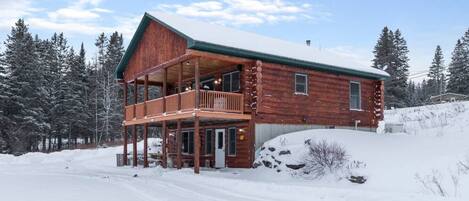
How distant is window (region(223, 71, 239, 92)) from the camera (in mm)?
23939

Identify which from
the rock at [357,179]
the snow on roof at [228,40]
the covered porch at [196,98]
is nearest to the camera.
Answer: the rock at [357,179]

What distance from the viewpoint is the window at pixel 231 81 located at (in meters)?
23.9

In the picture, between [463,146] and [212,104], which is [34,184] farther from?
[463,146]

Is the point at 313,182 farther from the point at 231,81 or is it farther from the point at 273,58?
the point at 231,81

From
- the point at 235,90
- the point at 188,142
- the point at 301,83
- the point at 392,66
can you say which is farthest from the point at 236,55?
the point at 392,66

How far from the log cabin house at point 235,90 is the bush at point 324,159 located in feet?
14.7

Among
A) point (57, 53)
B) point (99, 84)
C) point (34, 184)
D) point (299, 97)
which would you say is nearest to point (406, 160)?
point (299, 97)

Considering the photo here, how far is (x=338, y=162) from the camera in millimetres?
17219

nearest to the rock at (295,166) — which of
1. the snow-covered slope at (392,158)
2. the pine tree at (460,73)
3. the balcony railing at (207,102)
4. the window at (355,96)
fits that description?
the snow-covered slope at (392,158)

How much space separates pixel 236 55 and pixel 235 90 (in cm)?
273

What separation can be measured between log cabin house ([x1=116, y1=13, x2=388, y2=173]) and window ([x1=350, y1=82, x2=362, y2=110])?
6cm

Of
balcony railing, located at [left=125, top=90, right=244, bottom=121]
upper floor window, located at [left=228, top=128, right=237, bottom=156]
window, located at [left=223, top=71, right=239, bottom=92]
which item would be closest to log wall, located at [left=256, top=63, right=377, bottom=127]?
balcony railing, located at [left=125, top=90, right=244, bottom=121]

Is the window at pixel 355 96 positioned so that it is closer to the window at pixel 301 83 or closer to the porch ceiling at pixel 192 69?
the window at pixel 301 83

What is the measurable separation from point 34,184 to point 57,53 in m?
46.6
